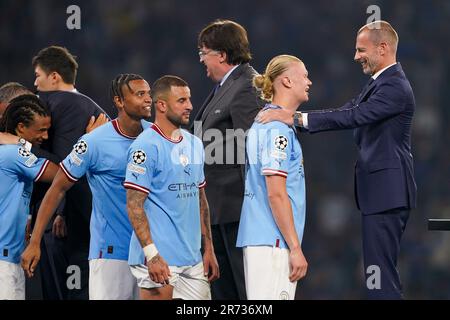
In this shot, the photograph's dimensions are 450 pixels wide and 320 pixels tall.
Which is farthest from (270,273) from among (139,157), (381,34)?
(381,34)

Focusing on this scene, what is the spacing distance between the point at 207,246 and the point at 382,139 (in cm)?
94

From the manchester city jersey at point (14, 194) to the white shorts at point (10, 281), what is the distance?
3cm

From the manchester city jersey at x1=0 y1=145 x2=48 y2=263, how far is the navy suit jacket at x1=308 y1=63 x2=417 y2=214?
133cm

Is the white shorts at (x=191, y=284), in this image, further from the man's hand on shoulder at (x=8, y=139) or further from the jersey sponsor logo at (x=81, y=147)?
the man's hand on shoulder at (x=8, y=139)

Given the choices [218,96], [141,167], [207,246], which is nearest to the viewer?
[141,167]

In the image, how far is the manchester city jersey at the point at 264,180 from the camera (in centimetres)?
396

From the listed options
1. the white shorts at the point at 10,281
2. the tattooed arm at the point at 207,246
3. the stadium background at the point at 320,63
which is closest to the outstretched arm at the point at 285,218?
the tattooed arm at the point at 207,246

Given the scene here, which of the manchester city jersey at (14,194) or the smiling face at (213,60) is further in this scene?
the smiling face at (213,60)

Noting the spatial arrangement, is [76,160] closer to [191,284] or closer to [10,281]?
[10,281]

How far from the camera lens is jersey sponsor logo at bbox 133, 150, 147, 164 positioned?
4031 mm

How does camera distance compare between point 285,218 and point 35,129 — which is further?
point 35,129

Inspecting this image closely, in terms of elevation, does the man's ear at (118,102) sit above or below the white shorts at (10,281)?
above

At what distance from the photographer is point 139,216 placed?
13.0 feet
